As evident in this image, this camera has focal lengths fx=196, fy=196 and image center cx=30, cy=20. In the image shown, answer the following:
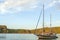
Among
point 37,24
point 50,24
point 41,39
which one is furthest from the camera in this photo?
point 50,24

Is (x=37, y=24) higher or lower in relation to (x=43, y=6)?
lower

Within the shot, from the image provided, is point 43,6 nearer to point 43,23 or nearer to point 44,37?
point 43,23

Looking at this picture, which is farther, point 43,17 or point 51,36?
point 51,36

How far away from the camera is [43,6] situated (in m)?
101

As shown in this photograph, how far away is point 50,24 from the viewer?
120 metres

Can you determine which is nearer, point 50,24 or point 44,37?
point 44,37

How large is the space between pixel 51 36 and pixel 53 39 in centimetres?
246

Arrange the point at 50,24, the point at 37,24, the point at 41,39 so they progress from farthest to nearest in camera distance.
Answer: the point at 50,24
the point at 37,24
the point at 41,39

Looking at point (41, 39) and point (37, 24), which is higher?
point (37, 24)

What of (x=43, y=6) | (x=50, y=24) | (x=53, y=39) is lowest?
(x=53, y=39)

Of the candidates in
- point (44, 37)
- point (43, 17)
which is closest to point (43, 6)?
point (43, 17)

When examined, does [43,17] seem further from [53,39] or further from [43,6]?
[53,39]

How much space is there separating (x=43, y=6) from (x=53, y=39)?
68.1 feet

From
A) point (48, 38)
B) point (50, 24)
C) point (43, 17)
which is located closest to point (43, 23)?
→ point (43, 17)
